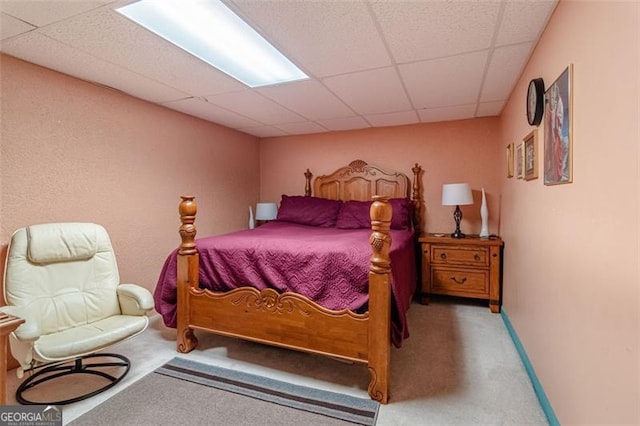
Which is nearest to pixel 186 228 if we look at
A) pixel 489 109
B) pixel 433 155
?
pixel 433 155

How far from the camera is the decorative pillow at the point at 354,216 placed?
371cm

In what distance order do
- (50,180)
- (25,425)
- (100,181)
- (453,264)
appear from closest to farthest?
(25,425) → (50,180) → (100,181) → (453,264)

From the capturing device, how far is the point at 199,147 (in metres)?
3.65

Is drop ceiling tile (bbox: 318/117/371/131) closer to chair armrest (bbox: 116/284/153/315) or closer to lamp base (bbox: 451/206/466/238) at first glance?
lamp base (bbox: 451/206/466/238)

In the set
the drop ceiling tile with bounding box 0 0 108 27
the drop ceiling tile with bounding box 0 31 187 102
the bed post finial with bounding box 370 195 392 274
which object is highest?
the drop ceiling tile with bounding box 0 31 187 102

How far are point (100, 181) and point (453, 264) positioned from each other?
11.1 feet

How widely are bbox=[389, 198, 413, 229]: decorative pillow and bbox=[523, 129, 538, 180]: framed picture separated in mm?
1575

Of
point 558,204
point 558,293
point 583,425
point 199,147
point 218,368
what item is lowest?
point 218,368

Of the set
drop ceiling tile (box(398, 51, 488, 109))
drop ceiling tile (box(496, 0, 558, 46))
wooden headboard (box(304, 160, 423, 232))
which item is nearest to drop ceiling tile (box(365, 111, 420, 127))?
drop ceiling tile (box(398, 51, 488, 109))

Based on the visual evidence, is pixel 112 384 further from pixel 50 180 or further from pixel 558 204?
pixel 558 204

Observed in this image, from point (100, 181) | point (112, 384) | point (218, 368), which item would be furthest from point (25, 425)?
point (100, 181)

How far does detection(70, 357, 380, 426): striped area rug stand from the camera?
1628mm

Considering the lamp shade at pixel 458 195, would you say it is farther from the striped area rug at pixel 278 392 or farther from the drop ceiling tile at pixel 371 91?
the striped area rug at pixel 278 392

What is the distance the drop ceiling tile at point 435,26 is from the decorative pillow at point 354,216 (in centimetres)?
199
